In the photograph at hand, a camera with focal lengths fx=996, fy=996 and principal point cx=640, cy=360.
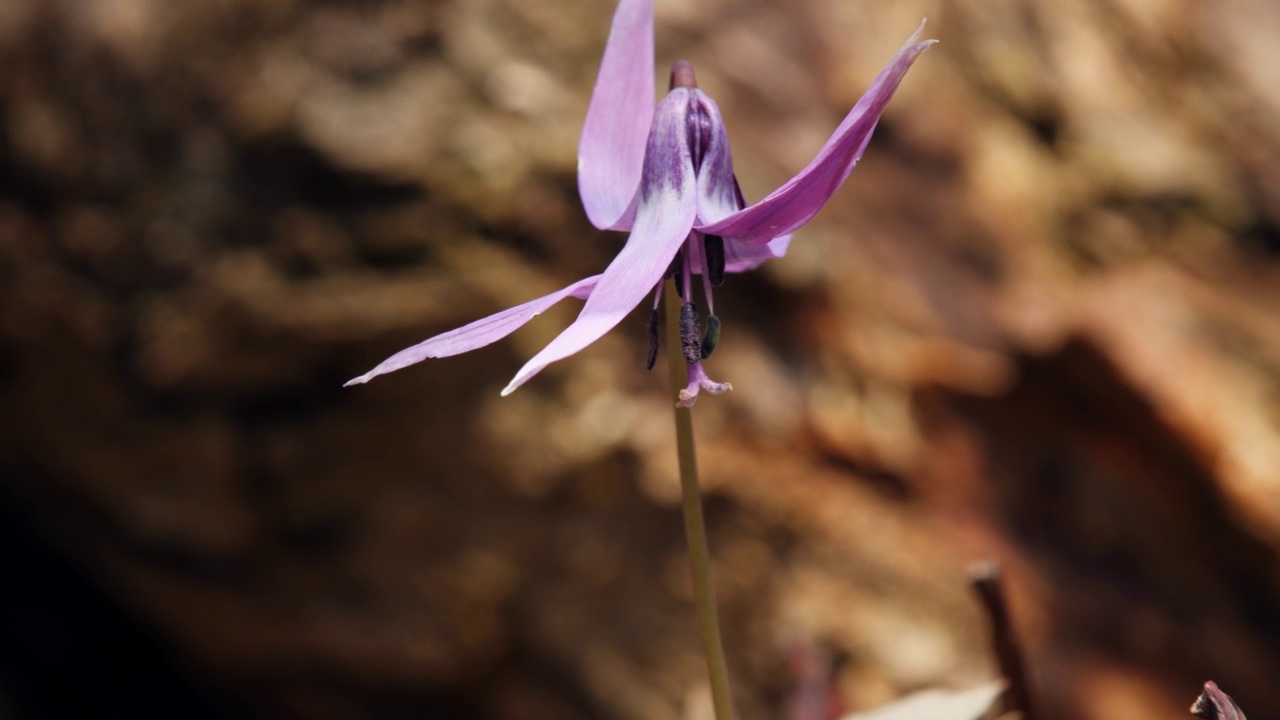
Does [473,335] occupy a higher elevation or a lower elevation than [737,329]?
lower

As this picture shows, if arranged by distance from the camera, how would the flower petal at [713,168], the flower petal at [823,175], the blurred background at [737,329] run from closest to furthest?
the flower petal at [823,175]
the flower petal at [713,168]
the blurred background at [737,329]

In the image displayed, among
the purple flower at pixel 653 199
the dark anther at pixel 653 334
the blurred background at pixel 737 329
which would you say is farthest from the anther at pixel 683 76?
the blurred background at pixel 737 329

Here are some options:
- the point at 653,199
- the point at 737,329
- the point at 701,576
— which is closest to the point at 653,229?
the point at 653,199

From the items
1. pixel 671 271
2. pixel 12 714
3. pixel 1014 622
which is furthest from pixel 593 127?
pixel 12 714

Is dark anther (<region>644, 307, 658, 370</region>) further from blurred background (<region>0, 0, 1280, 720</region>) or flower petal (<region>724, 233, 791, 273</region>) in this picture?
blurred background (<region>0, 0, 1280, 720</region>)

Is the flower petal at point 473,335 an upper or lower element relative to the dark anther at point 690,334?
lower

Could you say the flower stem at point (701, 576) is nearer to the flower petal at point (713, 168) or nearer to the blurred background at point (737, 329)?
the flower petal at point (713, 168)

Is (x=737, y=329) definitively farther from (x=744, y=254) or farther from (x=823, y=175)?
(x=823, y=175)
